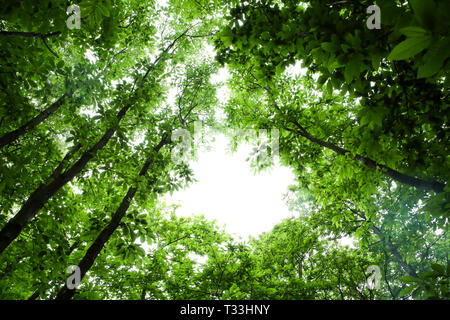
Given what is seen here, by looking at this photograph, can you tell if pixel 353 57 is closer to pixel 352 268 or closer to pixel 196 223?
pixel 352 268

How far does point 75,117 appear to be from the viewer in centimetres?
373

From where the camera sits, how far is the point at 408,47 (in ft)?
3.19

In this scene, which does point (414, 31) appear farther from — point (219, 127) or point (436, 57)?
point (219, 127)

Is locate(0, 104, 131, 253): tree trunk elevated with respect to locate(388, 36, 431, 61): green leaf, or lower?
elevated

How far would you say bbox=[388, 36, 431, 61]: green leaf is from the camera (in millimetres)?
940

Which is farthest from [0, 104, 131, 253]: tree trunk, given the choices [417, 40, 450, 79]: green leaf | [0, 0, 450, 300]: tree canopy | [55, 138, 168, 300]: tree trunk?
[417, 40, 450, 79]: green leaf

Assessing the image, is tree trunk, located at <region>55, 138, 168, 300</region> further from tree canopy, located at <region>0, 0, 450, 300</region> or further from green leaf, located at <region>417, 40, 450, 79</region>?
green leaf, located at <region>417, 40, 450, 79</region>

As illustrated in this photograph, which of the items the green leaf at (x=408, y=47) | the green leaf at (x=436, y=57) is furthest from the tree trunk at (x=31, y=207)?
the green leaf at (x=436, y=57)

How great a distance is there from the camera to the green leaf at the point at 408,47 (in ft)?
3.09

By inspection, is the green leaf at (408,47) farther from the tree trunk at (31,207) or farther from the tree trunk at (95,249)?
the tree trunk at (95,249)

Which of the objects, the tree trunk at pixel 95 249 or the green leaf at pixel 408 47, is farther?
the tree trunk at pixel 95 249

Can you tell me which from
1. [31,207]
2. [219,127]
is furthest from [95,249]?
[219,127]

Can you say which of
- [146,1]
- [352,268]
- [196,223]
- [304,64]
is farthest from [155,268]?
[146,1]
